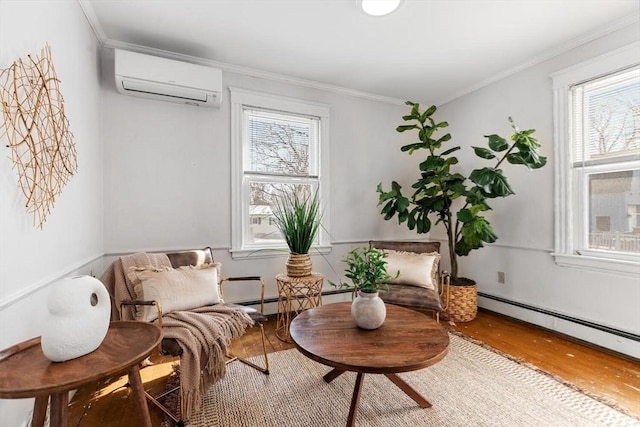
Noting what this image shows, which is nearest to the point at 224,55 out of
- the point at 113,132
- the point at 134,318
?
the point at 113,132

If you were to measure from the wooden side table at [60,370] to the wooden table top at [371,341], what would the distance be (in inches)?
27.5

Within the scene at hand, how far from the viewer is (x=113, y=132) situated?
8.23 feet

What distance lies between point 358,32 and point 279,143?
1299 millimetres

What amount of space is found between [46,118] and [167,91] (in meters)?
1.17

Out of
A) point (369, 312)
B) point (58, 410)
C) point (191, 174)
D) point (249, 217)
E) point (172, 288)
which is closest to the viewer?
point (58, 410)

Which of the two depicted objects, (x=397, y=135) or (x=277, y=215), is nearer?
(x=277, y=215)

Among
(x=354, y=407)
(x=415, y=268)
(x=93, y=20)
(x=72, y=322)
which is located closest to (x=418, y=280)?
(x=415, y=268)

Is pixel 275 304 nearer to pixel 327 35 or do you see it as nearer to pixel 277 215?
pixel 277 215

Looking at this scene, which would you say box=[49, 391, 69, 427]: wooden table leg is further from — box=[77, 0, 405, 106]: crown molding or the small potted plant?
box=[77, 0, 405, 106]: crown molding

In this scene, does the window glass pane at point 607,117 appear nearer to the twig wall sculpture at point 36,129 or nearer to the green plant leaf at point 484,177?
the green plant leaf at point 484,177

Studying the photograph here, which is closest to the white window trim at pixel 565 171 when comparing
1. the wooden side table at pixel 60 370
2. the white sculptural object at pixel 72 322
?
the wooden side table at pixel 60 370

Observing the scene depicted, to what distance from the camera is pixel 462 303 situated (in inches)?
115

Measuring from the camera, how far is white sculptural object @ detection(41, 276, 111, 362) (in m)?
1.00

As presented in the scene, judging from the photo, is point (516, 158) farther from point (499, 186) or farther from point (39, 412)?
point (39, 412)
